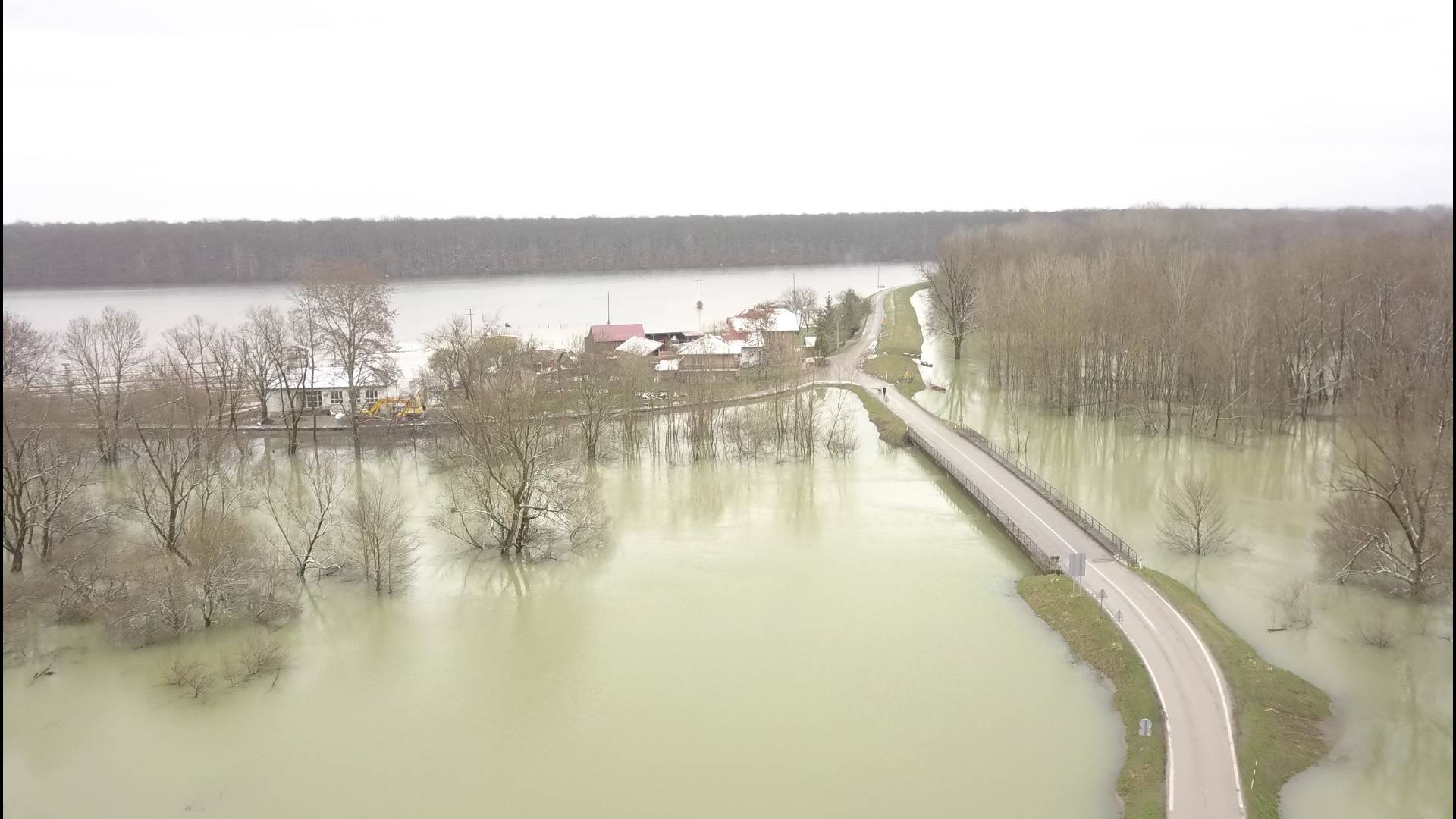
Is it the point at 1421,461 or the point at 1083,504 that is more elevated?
the point at 1421,461

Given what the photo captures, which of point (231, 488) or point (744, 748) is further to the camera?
point (231, 488)

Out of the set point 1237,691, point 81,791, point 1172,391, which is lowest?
point 81,791

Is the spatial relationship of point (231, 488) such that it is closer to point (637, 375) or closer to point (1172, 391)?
point (637, 375)

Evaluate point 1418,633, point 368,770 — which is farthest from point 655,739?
point 1418,633

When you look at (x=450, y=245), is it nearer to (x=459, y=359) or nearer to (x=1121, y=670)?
(x=459, y=359)

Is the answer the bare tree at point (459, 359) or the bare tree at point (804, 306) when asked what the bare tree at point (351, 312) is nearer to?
the bare tree at point (459, 359)

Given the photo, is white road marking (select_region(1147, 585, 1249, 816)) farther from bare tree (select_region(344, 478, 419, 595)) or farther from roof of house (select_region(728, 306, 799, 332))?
roof of house (select_region(728, 306, 799, 332))
